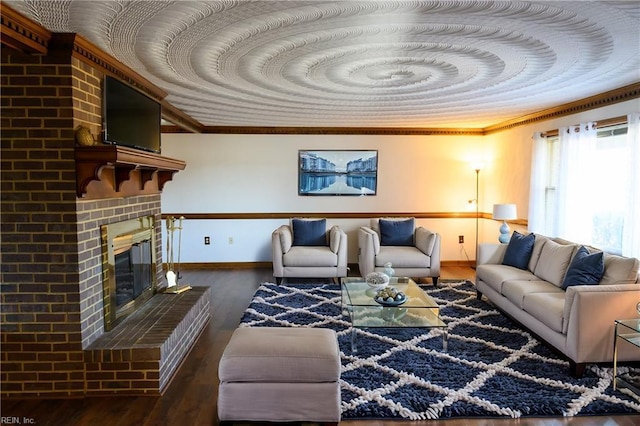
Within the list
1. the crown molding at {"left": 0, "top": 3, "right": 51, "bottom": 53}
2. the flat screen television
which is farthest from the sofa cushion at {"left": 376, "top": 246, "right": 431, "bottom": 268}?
the crown molding at {"left": 0, "top": 3, "right": 51, "bottom": 53}

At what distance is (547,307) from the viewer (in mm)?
3143

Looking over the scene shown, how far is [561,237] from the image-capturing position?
4.37 m

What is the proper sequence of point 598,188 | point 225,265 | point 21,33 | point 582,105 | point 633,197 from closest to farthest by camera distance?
point 21,33 → point 633,197 → point 598,188 → point 582,105 → point 225,265

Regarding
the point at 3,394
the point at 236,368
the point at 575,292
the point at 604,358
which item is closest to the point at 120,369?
the point at 3,394

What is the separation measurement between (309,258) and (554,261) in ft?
9.26

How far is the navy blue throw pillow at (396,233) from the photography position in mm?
5730

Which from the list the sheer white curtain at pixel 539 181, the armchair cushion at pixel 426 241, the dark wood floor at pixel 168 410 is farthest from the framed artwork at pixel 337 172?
the dark wood floor at pixel 168 410

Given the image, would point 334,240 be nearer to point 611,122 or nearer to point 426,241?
point 426,241

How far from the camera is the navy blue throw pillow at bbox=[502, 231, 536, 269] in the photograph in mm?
4301

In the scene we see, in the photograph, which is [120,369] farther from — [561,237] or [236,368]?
[561,237]

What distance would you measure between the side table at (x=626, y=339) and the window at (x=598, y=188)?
1.03 meters

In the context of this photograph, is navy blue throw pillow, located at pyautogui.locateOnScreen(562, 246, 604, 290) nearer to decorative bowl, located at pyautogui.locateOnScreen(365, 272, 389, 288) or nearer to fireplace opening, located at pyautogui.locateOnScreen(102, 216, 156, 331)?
decorative bowl, located at pyautogui.locateOnScreen(365, 272, 389, 288)

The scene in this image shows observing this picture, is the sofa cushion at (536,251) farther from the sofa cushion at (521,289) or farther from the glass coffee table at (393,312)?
the glass coffee table at (393,312)

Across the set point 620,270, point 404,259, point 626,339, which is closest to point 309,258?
point 404,259
